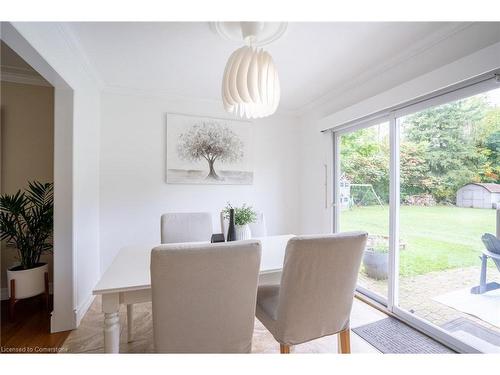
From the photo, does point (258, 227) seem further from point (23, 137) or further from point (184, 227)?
point (23, 137)

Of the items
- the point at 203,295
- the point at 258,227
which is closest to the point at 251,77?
the point at 203,295

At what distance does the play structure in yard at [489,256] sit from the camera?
1518 mm

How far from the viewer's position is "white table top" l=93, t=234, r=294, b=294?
1.06m

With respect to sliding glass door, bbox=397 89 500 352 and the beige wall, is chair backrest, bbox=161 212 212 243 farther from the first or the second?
sliding glass door, bbox=397 89 500 352

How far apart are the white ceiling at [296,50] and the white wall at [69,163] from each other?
0.20 m

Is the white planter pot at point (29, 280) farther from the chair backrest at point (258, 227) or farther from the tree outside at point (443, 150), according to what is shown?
the tree outside at point (443, 150)

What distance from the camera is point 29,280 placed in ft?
6.54

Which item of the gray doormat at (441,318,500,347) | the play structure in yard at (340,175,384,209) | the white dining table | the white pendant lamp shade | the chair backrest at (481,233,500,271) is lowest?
the gray doormat at (441,318,500,347)

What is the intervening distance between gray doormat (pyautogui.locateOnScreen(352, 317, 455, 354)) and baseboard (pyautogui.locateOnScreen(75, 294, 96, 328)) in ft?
7.59

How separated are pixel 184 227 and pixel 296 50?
179cm

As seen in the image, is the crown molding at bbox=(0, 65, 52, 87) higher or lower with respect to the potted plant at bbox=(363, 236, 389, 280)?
higher

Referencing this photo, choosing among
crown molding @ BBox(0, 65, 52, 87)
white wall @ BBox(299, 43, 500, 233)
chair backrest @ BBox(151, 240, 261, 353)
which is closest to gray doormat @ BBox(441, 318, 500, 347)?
white wall @ BBox(299, 43, 500, 233)
